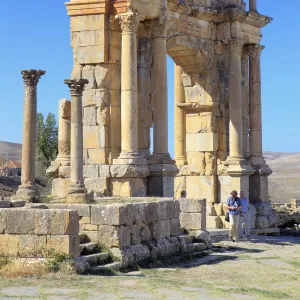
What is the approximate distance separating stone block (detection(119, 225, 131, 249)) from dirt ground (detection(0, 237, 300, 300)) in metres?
0.60

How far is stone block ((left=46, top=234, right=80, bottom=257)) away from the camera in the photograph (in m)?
11.4

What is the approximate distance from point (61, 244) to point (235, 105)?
485 inches

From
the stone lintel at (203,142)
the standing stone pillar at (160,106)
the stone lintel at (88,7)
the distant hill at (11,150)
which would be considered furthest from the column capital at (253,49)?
the distant hill at (11,150)

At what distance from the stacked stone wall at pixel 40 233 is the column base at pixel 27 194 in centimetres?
396

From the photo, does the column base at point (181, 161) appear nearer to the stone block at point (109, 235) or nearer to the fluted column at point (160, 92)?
the fluted column at point (160, 92)

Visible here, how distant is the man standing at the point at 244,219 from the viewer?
1919 centimetres

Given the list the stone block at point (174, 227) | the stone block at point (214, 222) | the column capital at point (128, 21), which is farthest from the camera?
the stone block at point (214, 222)

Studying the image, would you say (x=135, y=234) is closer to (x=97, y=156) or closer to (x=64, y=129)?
(x=97, y=156)

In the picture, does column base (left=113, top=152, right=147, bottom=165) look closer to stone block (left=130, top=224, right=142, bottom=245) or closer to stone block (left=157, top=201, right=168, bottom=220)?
Result: stone block (left=157, top=201, right=168, bottom=220)

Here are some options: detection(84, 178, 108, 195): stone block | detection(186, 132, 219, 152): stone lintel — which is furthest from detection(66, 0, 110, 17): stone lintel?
detection(186, 132, 219, 152): stone lintel

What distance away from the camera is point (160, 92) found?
19875 millimetres

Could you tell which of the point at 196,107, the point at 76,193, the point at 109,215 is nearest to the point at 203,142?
the point at 196,107

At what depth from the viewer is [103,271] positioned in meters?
11.9

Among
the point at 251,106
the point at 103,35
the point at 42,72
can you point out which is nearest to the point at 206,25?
the point at 251,106
